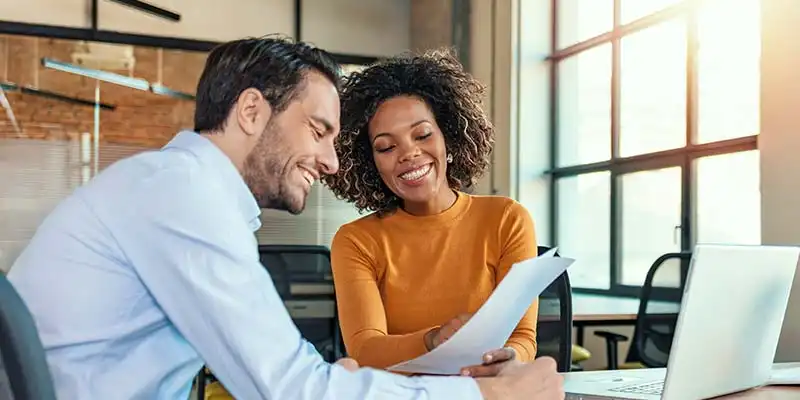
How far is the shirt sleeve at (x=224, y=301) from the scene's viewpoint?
904 mm

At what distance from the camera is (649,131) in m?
4.39

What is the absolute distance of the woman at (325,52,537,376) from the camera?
177 centimetres

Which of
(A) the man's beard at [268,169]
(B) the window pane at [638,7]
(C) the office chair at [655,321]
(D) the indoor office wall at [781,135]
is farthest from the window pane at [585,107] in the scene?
(A) the man's beard at [268,169]

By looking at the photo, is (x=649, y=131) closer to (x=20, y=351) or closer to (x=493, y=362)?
(x=493, y=362)

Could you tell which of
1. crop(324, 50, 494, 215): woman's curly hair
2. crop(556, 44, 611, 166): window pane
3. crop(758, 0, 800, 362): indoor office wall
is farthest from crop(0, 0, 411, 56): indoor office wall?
crop(324, 50, 494, 215): woman's curly hair

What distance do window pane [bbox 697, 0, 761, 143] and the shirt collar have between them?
113 inches

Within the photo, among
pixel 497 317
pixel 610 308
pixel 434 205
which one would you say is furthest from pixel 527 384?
pixel 610 308

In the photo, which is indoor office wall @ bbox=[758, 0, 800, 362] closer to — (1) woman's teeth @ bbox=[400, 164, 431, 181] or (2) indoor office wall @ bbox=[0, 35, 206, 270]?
(1) woman's teeth @ bbox=[400, 164, 431, 181]

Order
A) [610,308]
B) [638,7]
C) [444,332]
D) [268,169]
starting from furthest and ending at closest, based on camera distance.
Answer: [638,7], [610,308], [444,332], [268,169]

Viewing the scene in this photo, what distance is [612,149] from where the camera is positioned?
183 inches

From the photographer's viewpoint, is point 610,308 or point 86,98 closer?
point 610,308

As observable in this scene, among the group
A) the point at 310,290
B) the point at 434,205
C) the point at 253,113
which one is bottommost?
the point at 310,290

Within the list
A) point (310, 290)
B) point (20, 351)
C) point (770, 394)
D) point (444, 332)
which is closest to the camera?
point (20, 351)

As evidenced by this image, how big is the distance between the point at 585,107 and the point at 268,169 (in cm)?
413
